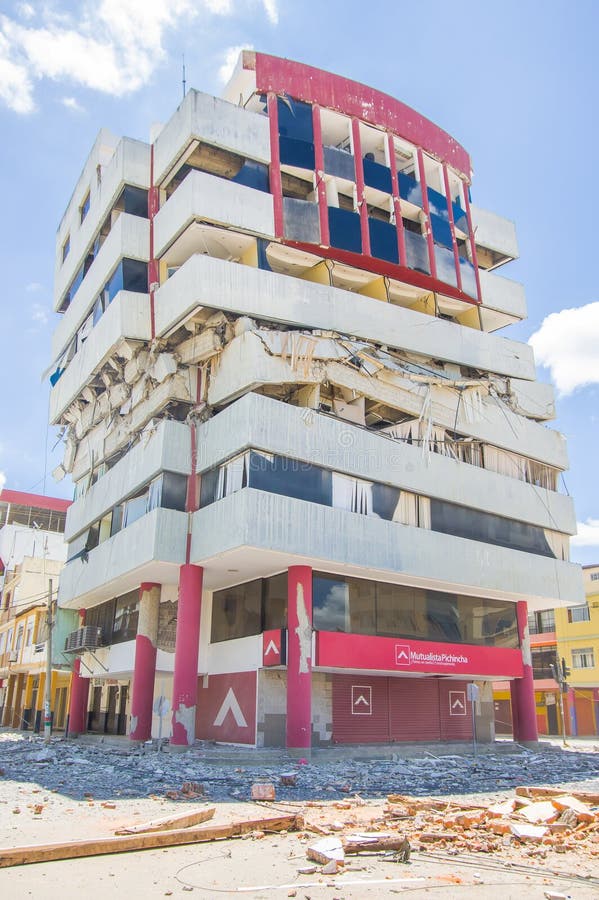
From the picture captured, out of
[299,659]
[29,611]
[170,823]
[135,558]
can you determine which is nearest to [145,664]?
[135,558]

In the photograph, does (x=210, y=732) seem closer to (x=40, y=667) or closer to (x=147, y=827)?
(x=147, y=827)

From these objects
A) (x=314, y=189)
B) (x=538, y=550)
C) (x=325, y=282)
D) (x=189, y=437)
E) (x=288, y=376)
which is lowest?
(x=538, y=550)

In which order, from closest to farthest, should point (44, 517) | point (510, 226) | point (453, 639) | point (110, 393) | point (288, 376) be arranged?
point (288, 376), point (453, 639), point (110, 393), point (510, 226), point (44, 517)

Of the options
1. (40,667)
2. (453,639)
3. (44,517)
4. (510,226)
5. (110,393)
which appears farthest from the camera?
(44,517)

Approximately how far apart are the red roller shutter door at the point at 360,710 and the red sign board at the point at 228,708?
10.6 ft

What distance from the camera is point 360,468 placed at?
26.2 m

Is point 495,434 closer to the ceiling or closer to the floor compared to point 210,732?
closer to the ceiling

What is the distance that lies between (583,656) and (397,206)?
34.7 metres

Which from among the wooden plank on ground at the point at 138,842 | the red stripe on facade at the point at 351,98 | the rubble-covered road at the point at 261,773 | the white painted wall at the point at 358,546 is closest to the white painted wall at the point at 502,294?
the red stripe on facade at the point at 351,98

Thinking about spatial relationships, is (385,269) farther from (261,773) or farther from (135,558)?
(261,773)

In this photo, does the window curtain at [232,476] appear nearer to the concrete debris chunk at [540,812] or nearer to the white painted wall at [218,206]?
the white painted wall at [218,206]

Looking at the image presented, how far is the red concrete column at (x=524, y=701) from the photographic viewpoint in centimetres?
3123

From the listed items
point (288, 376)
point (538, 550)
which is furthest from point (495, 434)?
point (288, 376)

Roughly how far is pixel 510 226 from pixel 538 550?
61.6 ft
